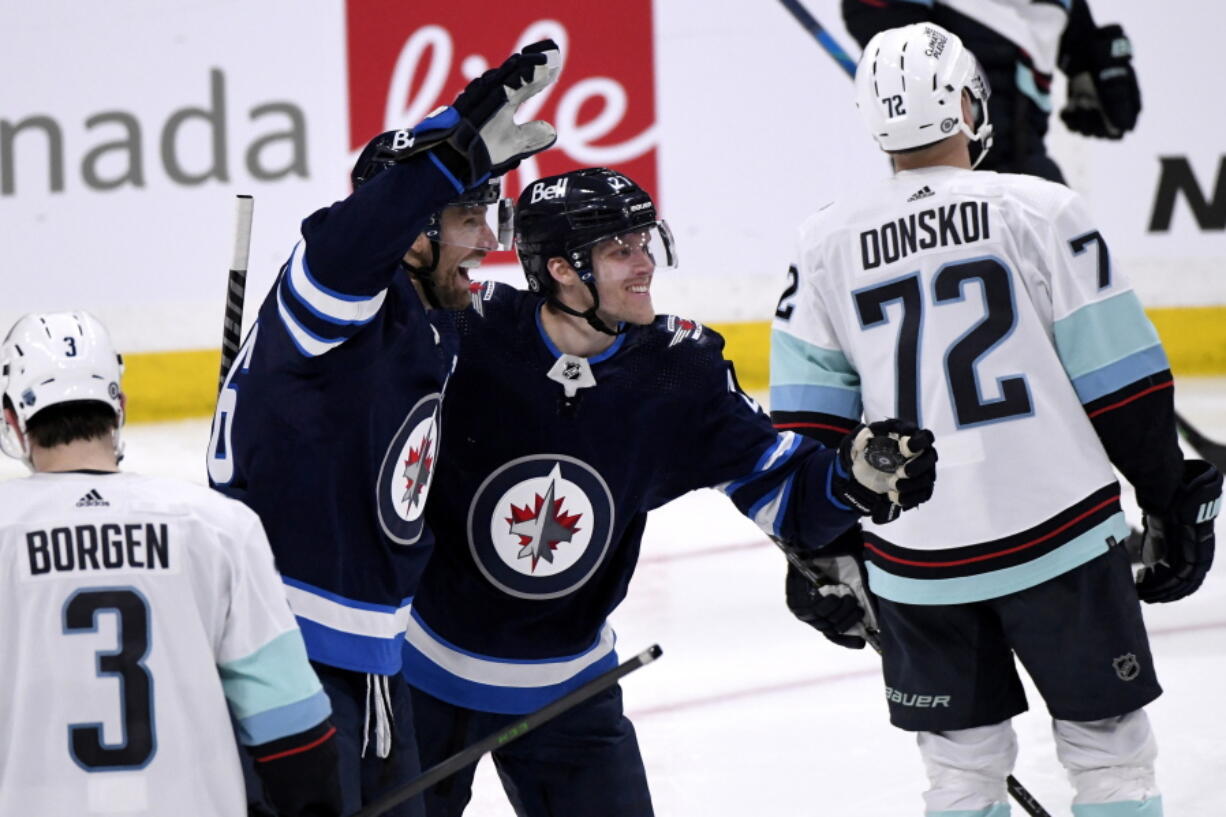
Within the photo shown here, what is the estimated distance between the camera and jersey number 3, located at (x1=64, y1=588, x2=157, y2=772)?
175 cm

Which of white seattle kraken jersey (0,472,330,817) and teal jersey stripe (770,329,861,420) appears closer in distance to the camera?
white seattle kraken jersey (0,472,330,817)

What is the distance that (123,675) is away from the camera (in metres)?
1.76

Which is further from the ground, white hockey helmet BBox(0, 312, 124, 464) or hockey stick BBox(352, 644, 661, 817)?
white hockey helmet BBox(0, 312, 124, 464)

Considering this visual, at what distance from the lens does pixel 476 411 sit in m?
2.44

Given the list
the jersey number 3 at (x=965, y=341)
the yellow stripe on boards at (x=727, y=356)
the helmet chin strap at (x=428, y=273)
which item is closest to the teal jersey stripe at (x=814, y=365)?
the jersey number 3 at (x=965, y=341)

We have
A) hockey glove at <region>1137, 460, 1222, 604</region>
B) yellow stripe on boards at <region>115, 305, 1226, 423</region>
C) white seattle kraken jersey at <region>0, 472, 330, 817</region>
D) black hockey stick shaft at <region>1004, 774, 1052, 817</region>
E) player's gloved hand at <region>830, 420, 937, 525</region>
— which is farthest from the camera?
yellow stripe on boards at <region>115, 305, 1226, 423</region>

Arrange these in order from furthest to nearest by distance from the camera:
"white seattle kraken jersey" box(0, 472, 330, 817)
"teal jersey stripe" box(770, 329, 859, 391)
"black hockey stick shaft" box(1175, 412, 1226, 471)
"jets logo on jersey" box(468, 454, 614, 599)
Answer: "black hockey stick shaft" box(1175, 412, 1226, 471), "teal jersey stripe" box(770, 329, 859, 391), "jets logo on jersey" box(468, 454, 614, 599), "white seattle kraken jersey" box(0, 472, 330, 817)

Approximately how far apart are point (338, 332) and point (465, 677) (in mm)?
651

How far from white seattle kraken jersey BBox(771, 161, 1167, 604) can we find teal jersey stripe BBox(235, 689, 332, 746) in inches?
39.7

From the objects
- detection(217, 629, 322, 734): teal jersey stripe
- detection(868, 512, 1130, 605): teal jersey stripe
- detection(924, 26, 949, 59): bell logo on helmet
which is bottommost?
detection(868, 512, 1130, 605): teal jersey stripe

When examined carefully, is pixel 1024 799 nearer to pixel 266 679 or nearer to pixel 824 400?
pixel 824 400

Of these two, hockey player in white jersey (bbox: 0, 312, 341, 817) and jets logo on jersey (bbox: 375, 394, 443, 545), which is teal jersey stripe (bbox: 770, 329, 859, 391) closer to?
jets logo on jersey (bbox: 375, 394, 443, 545)

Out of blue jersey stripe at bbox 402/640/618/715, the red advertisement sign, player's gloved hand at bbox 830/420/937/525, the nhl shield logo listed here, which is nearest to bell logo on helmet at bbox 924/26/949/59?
player's gloved hand at bbox 830/420/937/525

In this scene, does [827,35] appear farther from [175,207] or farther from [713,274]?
[175,207]
